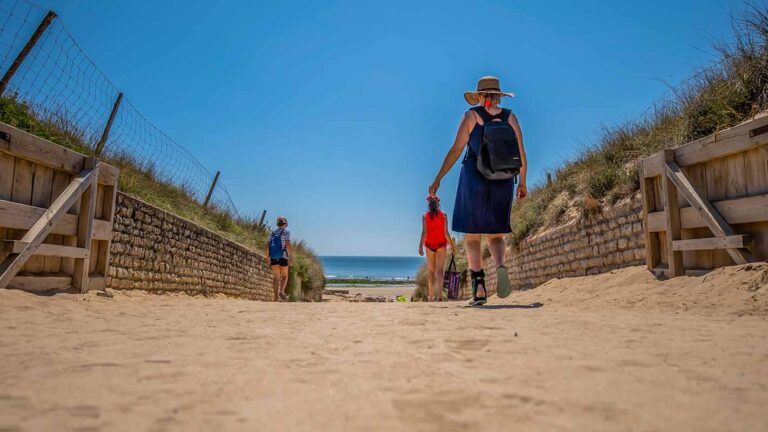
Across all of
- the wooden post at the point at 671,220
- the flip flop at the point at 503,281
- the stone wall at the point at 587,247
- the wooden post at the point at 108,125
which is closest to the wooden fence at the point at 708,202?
the wooden post at the point at 671,220

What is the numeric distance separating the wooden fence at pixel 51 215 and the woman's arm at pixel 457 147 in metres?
3.86

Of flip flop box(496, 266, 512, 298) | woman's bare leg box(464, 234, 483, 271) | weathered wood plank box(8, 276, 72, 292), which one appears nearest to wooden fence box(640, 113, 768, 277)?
flip flop box(496, 266, 512, 298)

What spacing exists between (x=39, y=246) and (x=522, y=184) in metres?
4.82

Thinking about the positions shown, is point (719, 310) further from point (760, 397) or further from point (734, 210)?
point (760, 397)

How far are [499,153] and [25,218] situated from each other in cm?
448

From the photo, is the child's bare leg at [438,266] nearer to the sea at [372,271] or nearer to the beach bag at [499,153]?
the beach bag at [499,153]

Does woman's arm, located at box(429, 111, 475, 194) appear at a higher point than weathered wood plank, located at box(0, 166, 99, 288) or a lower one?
higher

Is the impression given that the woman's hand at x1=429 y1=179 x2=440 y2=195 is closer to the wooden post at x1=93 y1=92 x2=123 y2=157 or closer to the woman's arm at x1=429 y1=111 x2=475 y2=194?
the woman's arm at x1=429 y1=111 x2=475 y2=194

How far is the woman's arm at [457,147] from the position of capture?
466 cm

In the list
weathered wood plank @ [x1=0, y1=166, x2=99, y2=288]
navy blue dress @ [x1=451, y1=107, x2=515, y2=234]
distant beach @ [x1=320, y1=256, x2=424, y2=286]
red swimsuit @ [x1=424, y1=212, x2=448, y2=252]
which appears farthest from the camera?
distant beach @ [x1=320, y1=256, x2=424, y2=286]

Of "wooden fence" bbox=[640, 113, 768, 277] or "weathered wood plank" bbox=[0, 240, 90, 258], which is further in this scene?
"weathered wood plank" bbox=[0, 240, 90, 258]

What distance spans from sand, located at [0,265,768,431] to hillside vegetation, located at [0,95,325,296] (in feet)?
15.5

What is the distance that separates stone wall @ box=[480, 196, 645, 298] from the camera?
627cm

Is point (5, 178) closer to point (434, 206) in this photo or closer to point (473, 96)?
point (473, 96)
